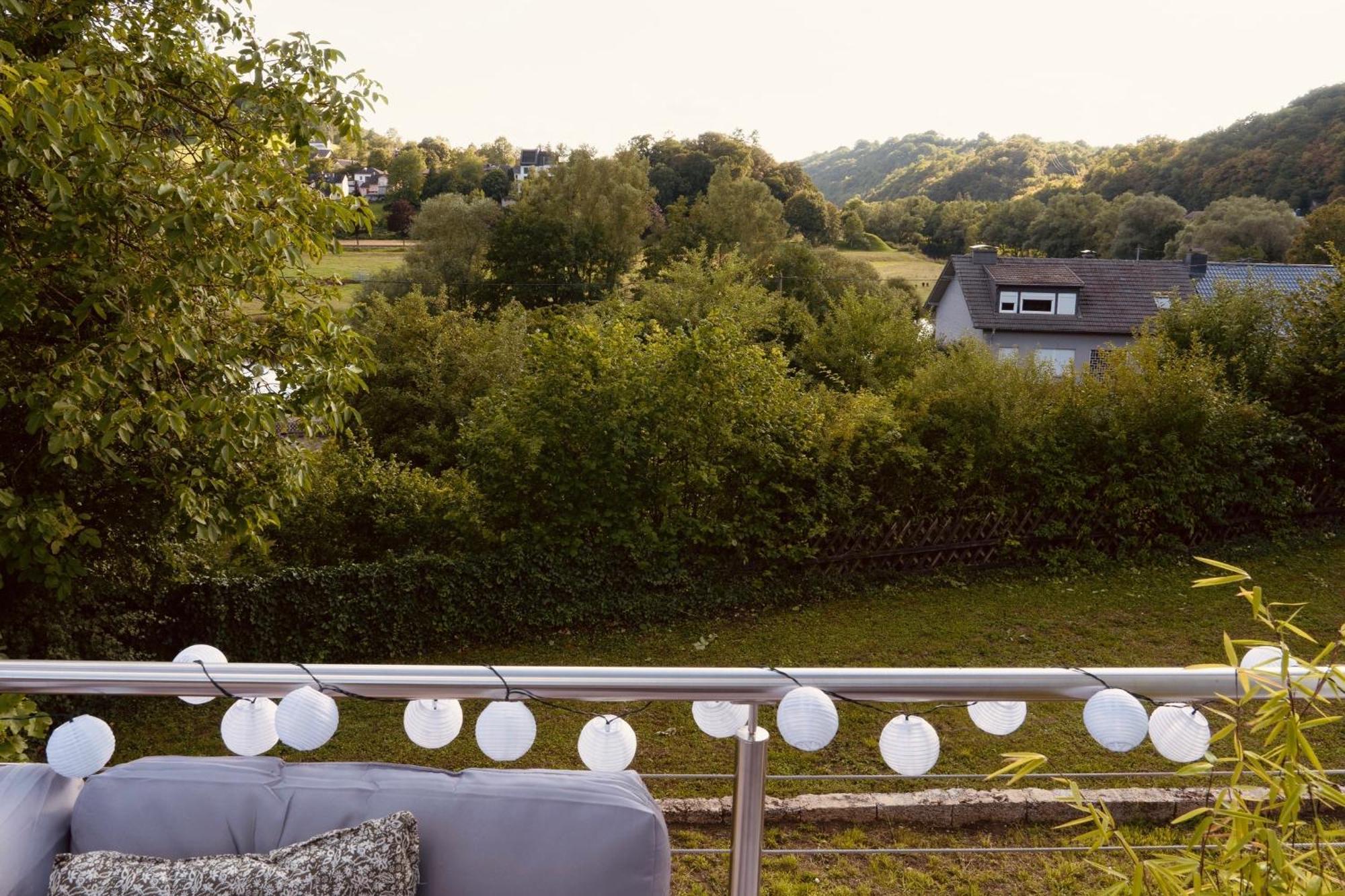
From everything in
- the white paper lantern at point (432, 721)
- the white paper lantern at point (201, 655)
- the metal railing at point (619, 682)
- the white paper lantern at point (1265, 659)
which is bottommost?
the white paper lantern at point (432, 721)

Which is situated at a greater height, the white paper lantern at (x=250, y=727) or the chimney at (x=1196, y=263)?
the chimney at (x=1196, y=263)

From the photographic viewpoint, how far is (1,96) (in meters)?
3.63

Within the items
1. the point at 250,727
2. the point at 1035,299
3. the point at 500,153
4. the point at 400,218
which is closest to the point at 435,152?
the point at 500,153

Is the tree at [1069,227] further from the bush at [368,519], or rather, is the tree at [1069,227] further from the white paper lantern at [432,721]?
the white paper lantern at [432,721]

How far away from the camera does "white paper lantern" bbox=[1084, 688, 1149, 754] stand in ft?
5.97

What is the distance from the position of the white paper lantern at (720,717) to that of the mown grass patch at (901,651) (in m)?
3.74

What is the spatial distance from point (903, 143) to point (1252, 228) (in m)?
28.5

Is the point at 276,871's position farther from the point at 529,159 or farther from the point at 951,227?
the point at 529,159

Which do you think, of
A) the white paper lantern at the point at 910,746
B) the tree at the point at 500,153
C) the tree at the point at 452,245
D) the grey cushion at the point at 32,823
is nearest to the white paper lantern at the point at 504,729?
the white paper lantern at the point at 910,746

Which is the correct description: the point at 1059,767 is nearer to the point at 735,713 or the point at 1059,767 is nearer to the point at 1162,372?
the point at 735,713

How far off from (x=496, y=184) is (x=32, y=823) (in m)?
37.2

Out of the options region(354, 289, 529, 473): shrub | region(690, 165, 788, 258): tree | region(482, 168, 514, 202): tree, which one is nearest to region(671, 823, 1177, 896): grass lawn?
region(354, 289, 529, 473): shrub

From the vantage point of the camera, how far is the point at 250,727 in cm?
210

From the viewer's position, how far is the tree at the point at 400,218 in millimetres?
32562
